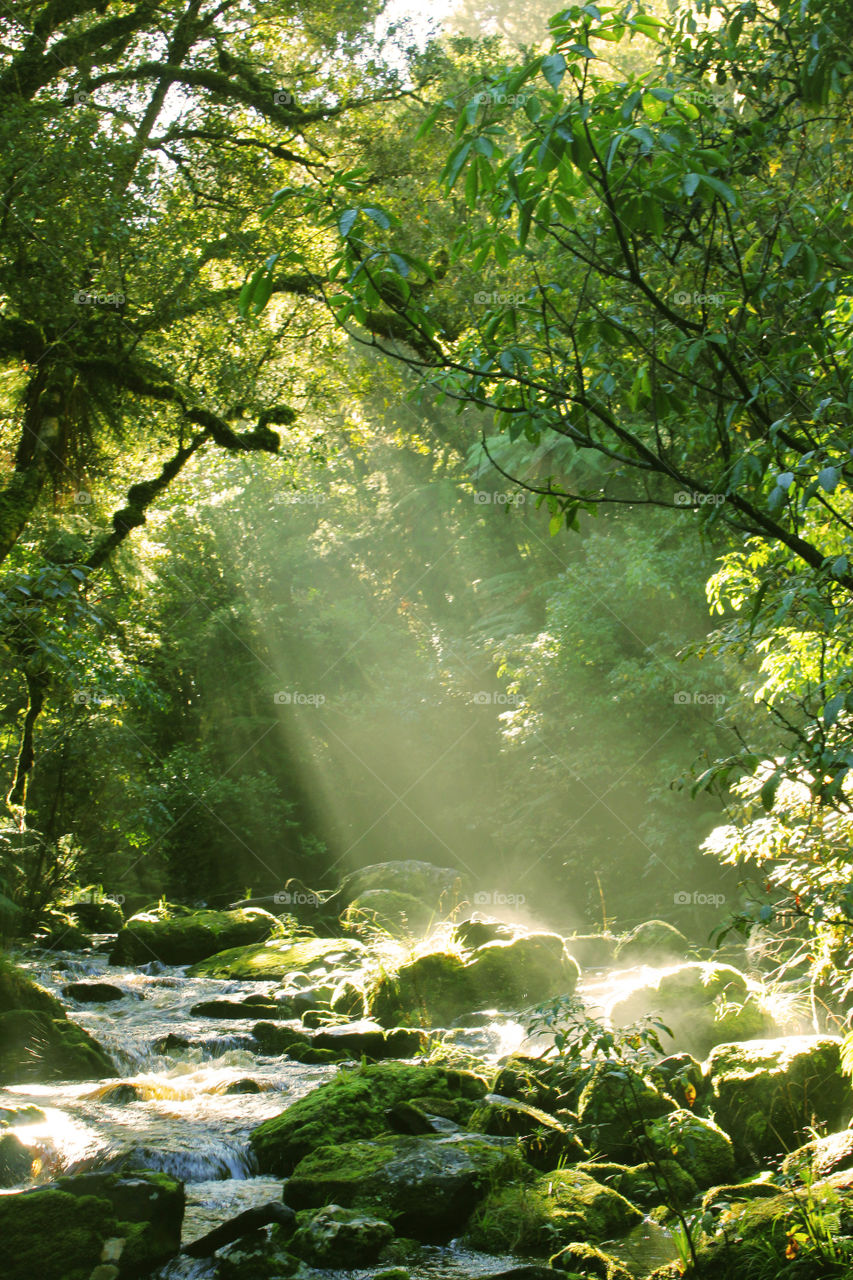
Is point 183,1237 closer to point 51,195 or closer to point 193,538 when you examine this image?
point 51,195

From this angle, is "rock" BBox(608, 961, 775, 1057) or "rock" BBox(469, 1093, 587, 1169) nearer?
"rock" BBox(469, 1093, 587, 1169)

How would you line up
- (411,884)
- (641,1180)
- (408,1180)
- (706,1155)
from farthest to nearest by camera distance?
(411,884)
(706,1155)
(641,1180)
(408,1180)

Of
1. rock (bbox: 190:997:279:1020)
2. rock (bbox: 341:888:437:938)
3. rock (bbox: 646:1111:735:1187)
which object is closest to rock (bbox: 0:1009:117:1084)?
rock (bbox: 190:997:279:1020)

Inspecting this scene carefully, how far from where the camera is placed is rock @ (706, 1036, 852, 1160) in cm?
530

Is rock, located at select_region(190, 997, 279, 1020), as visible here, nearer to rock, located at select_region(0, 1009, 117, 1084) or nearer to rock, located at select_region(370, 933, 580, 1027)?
rock, located at select_region(370, 933, 580, 1027)

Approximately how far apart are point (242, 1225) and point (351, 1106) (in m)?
1.32

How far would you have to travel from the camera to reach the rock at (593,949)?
10962 millimetres

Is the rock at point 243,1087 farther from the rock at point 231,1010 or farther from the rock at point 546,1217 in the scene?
the rock at point 546,1217

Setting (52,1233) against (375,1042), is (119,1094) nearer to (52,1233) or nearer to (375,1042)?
(375,1042)

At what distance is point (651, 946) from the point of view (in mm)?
10742

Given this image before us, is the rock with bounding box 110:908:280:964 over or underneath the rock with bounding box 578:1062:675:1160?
over

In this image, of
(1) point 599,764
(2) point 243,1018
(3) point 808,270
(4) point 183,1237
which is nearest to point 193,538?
(1) point 599,764

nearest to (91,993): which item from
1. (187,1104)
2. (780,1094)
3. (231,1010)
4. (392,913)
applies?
(231,1010)

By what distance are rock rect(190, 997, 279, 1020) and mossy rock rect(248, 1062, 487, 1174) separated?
2.69 meters
